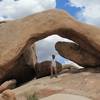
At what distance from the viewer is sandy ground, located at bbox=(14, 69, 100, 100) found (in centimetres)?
2314

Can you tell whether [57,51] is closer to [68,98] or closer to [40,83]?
[40,83]

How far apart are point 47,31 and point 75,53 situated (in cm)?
255

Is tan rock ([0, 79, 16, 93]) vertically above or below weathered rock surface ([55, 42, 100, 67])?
below

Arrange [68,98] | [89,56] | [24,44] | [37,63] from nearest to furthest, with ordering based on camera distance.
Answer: [68,98] → [24,44] → [89,56] → [37,63]

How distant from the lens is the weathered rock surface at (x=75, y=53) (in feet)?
91.2

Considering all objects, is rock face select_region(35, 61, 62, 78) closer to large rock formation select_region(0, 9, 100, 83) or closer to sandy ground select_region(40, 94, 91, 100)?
large rock formation select_region(0, 9, 100, 83)

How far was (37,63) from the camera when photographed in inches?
1192

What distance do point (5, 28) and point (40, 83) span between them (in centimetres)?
445

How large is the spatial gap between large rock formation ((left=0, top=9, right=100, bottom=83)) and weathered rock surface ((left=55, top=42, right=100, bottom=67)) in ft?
1.18

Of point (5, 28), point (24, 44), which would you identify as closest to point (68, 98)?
point (24, 44)

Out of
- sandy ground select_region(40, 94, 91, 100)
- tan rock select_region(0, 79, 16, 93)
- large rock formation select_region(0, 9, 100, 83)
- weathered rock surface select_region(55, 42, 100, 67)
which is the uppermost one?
large rock formation select_region(0, 9, 100, 83)

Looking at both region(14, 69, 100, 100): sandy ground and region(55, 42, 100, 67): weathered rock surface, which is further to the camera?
region(55, 42, 100, 67): weathered rock surface

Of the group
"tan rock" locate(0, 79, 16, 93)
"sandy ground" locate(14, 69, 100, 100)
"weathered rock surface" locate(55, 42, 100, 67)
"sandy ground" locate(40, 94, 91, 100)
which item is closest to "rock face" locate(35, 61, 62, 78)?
"weathered rock surface" locate(55, 42, 100, 67)

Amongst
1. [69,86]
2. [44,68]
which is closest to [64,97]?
[69,86]
